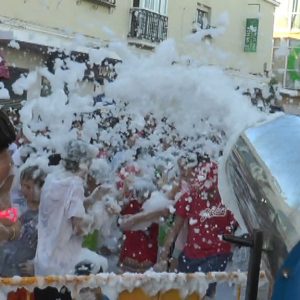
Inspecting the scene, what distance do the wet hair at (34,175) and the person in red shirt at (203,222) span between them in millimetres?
991

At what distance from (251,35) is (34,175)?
16530 mm

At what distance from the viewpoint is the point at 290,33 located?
94.3 ft

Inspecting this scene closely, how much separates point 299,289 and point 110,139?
4.74 metres

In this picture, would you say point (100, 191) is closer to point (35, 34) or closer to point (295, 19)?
point (35, 34)

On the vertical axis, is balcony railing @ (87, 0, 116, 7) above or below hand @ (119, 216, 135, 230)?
above

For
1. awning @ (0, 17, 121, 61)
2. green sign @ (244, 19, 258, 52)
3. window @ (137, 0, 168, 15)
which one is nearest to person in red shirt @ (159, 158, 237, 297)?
awning @ (0, 17, 121, 61)

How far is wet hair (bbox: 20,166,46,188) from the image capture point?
456 centimetres

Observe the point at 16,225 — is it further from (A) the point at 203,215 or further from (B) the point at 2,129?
(A) the point at 203,215

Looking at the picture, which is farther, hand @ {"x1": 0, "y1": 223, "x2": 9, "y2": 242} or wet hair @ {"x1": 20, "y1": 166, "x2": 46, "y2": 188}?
wet hair @ {"x1": 20, "y1": 166, "x2": 46, "y2": 188}

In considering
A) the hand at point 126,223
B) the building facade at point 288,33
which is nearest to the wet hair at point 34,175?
the hand at point 126,223

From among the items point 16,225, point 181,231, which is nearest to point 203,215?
point 181,231

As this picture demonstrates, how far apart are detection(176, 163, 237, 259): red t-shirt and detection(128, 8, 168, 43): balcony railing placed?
1114 centimetres

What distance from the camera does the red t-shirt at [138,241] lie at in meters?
5.17

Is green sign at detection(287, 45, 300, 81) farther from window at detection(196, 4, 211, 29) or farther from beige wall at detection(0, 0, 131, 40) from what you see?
beige wall at detection(0, 0, 131, 40)
